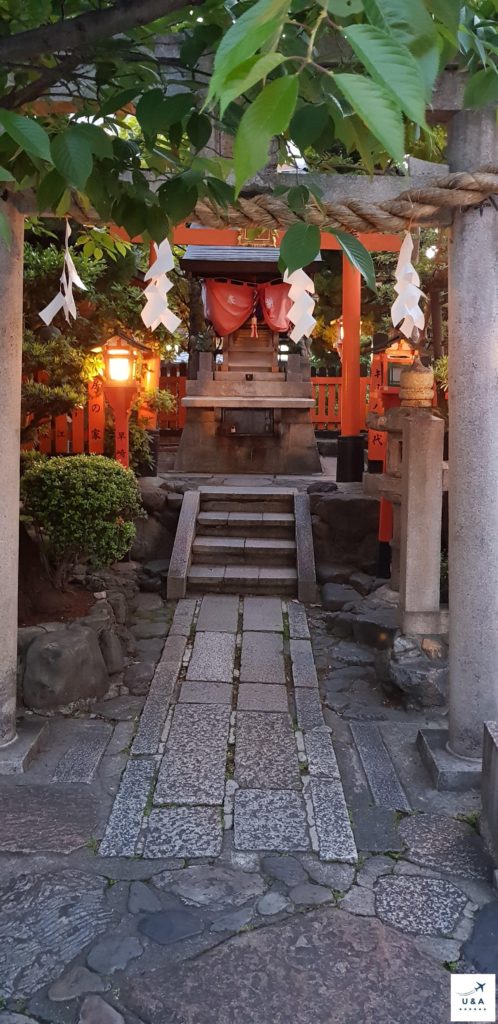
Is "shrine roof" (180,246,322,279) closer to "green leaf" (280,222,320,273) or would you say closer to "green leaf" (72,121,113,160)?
"green leaf" (72,121,113,160)

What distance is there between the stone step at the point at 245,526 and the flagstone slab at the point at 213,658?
263cm

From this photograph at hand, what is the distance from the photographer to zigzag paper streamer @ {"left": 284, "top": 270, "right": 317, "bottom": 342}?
345 cm

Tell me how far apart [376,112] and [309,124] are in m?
1.07

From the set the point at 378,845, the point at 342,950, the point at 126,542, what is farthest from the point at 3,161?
the point at 126,542

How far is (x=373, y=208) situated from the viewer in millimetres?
3963

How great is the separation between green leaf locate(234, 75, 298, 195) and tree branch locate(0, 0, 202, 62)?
1262 millimetres

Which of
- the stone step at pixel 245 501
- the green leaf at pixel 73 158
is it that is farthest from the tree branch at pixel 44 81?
the stone step at pixel 245 501

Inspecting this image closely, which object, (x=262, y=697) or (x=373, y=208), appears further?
(x=262, y=697)

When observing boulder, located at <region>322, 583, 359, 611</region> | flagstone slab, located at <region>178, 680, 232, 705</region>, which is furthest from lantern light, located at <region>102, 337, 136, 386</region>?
flagstone slab, located at <region>178, 680, 232, 705</region>

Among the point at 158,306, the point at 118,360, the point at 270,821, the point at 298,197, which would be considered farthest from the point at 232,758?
the point at 118,360

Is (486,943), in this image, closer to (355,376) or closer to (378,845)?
(378,845)

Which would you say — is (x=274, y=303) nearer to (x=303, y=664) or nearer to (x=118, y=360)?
(x=118, y=360)

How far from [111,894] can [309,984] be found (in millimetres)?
954

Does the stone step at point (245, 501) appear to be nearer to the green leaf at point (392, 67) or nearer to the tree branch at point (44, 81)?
the tree branch at point (44, 81)
